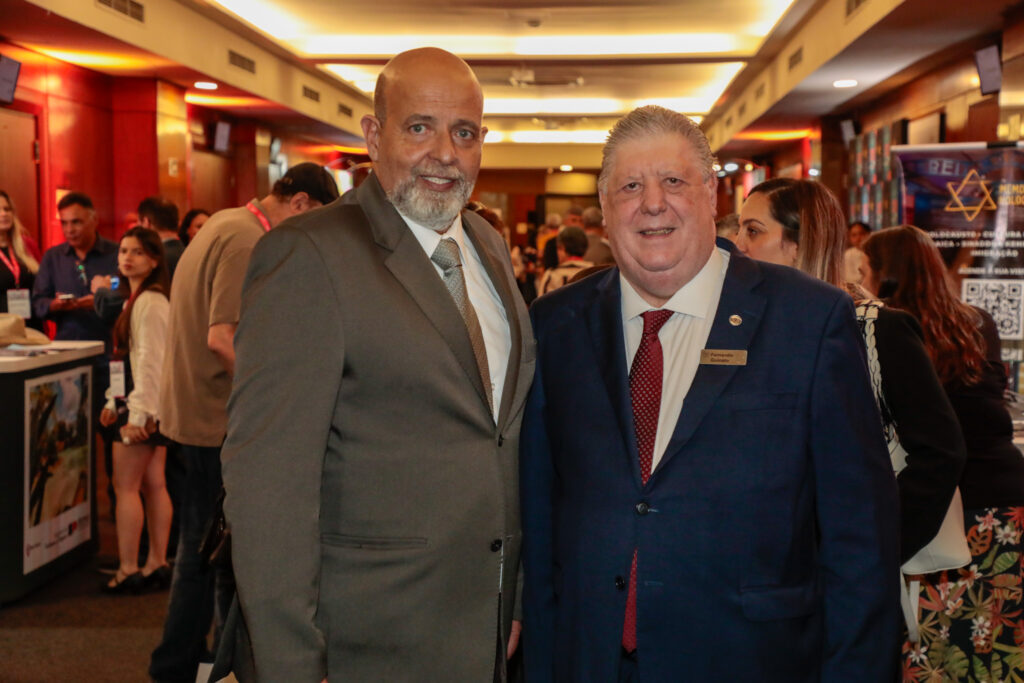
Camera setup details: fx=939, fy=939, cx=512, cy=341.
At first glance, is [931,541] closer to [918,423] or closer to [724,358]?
[918,423]

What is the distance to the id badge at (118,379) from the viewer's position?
439 cm

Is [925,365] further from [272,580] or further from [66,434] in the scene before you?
[66,434]

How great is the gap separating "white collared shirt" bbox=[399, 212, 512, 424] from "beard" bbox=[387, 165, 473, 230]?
26mm

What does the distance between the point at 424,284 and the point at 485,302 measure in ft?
0.74

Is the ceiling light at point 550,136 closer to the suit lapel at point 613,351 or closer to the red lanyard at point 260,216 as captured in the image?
the red lanyard at point 260,216

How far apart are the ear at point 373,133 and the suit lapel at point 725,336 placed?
741 millimetres

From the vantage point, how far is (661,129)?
176 centimetres

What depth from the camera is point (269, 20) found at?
10352mm

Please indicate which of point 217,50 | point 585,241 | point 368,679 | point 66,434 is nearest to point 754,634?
point 368,679

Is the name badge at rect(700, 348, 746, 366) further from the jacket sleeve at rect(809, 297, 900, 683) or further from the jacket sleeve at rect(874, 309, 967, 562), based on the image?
the jacket sleeve at rect(874, 309, 967, 562)

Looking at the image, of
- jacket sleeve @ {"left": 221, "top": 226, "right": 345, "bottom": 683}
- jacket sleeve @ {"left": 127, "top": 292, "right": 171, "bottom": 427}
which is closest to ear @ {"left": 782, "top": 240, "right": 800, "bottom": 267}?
jacket sleeve @ {"left": 221, "top": 226, "right": 345, "bottom": 683}

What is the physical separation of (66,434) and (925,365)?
4207 mm

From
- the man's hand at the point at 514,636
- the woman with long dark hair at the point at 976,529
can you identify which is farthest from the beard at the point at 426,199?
the woman with long dark hair at the point at 976,529

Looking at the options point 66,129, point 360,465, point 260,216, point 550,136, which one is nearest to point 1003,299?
point 260,216
